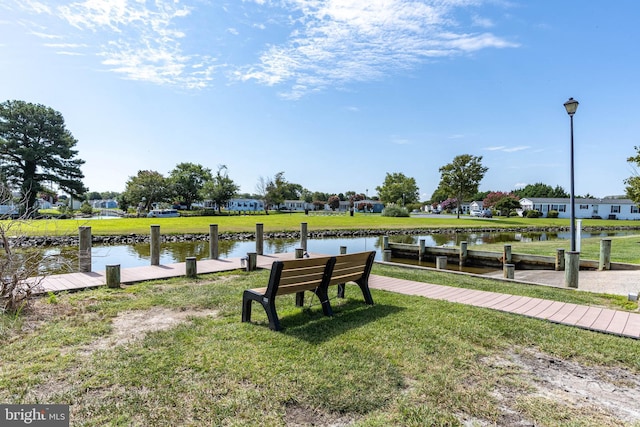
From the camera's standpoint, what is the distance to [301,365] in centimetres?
332

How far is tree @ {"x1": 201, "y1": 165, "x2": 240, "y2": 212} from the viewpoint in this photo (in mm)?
58719

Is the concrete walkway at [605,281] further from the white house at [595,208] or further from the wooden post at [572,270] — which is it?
the white house at [595,208]

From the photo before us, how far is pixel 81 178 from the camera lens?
43844 millimetres

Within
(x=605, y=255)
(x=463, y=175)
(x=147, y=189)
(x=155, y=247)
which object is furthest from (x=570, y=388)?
(x=147, y=189)

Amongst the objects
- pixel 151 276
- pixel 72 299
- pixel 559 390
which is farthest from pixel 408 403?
pixel 151 276

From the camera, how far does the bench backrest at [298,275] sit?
4.20m

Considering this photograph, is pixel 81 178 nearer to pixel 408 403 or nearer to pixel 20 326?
pixel 20 326

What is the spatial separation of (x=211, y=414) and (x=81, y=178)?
50.5 metres

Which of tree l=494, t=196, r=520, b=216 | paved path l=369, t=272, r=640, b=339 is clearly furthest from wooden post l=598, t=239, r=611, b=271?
tree l=494, t=196, r=520, b=216

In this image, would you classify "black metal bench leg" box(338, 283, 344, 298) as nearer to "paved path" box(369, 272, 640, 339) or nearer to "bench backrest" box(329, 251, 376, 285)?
"bench backrest" box(329, 251, 376, 285)

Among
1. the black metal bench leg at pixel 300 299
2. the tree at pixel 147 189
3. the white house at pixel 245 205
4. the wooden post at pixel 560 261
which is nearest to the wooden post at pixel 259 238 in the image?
the black metal bench leg at pixel 300 299

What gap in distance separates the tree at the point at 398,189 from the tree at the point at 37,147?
53.1m

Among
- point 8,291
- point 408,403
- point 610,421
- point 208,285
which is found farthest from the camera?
point 208,285

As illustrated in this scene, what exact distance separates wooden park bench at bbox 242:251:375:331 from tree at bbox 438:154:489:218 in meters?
48.8
